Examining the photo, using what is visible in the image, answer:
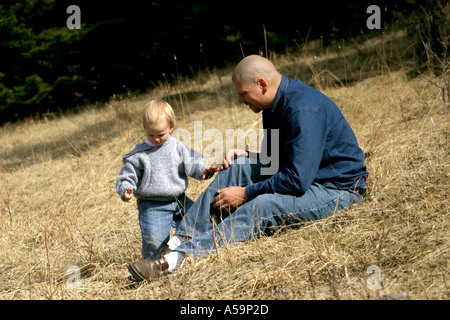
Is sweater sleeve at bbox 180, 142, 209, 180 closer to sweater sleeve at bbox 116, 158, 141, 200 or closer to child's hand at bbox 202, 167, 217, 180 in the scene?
child's hand at bbox 202, 167, 217, 180

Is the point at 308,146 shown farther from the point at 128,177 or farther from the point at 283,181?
the point at 128,177

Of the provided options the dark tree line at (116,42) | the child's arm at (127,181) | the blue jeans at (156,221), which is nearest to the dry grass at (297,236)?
the blue jeans at (156,221)

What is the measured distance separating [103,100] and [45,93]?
4.28 feet

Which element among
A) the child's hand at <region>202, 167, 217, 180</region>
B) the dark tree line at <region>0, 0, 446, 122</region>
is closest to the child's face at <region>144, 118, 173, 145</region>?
the child's hand at <region>202, 167, 217, 180</region>

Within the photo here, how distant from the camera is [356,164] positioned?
2.75 meters

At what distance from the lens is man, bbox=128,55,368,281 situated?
2.54 m

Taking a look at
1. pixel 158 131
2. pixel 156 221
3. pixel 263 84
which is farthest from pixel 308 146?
pixel 156 221

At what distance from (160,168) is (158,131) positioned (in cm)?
22

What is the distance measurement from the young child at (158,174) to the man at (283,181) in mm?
138

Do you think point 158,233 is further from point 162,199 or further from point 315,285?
point 315,285

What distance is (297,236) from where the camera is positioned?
263cm

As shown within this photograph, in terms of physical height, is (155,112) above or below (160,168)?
above

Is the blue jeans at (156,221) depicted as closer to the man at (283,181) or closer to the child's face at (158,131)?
the man at (283,181)

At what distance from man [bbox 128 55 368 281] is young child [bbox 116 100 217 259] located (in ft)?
0.45
